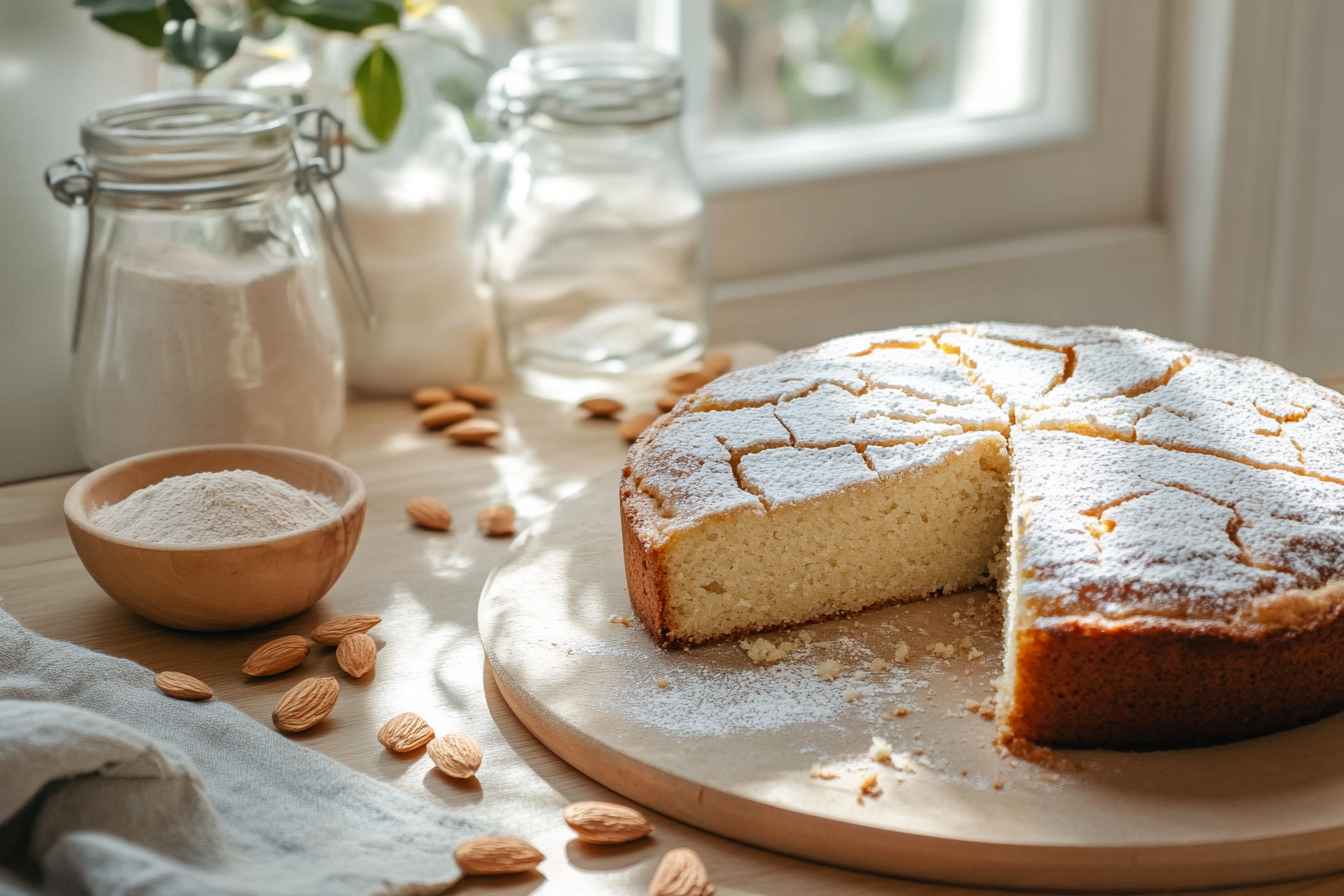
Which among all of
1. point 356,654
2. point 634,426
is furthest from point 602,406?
point 356,654

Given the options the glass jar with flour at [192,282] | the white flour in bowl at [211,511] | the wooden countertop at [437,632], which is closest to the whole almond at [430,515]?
the wooden countertop at [437,632]

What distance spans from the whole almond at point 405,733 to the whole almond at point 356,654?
0.34 ft

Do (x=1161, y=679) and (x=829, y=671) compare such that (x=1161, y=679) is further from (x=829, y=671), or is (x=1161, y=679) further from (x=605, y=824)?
(x=605, y=824)

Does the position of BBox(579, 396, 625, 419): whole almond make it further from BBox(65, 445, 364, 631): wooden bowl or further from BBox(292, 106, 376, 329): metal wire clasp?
BBox(65, 445, 364, 631): wooden bowl

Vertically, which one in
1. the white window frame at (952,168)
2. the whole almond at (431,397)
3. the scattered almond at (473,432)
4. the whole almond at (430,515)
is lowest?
the whole almond at (430,515)

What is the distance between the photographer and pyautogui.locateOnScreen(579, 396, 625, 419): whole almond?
2.09 m

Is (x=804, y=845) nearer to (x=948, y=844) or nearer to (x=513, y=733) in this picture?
(x=948, y=844)

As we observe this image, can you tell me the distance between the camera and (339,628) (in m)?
1.49

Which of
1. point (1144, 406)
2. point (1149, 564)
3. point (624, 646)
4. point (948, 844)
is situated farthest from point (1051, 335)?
point (948, 844)

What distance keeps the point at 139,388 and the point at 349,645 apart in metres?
0.46

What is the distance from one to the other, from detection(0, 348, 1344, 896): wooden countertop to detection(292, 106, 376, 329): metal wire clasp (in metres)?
0.19

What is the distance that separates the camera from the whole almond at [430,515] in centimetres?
176

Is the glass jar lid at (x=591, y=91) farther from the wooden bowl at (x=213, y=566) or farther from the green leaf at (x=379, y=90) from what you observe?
the wooden bowl at (x=213, y=566)

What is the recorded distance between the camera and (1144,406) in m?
1.59
